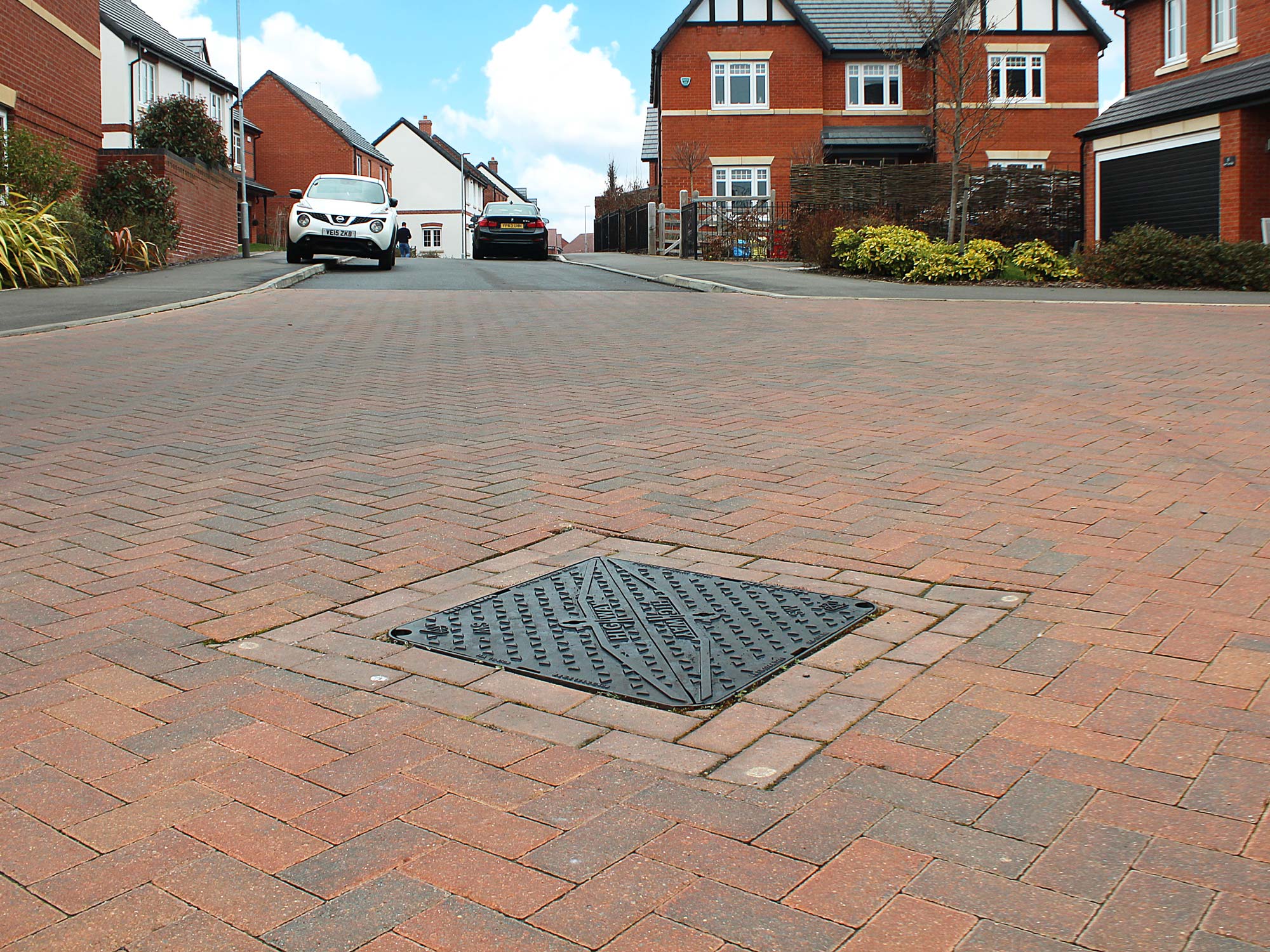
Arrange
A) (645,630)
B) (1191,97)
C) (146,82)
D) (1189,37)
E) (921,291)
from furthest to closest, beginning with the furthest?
(146,82), (1189,37), (1191,97), (921,291), (645,630)

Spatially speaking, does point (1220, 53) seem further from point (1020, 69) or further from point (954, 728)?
point (954, 728)

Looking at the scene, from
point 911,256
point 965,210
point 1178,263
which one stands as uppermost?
point 965,210

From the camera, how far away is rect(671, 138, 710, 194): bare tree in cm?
3794

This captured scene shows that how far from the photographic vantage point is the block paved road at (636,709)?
2.24m

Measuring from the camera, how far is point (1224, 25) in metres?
24.4

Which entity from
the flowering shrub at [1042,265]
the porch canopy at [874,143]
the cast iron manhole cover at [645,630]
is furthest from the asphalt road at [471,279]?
the porch canopy at [874,143]

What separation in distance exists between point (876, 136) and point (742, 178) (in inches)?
179

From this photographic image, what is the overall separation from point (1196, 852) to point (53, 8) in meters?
24.9

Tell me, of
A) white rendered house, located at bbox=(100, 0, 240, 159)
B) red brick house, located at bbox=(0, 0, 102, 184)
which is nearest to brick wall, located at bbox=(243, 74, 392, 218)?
white rendered house, located at bbox=(100, 0, 240, 159)

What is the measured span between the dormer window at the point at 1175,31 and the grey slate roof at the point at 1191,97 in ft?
1.89

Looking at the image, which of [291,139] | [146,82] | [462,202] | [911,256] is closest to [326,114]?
[291,139]

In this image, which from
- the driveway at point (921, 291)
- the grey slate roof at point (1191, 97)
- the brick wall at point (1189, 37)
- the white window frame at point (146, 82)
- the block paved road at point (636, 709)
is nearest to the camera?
the block paved road at point (636, 709)

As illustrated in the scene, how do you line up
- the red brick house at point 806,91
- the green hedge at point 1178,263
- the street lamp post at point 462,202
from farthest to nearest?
the street lamp post at point 462,202
the red brick house at point 806,91
the green hedge at point 1178,263

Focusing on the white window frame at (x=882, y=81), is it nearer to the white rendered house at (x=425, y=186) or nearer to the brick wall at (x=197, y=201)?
the brick wall at (x=197, y=201)
